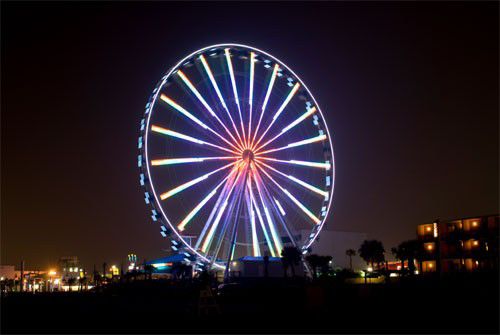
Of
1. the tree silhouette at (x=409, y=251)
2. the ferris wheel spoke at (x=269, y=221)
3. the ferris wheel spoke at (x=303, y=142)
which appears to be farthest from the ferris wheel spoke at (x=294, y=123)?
the tree silhouette at (x=409, y=251)

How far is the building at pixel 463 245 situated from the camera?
57000 mm

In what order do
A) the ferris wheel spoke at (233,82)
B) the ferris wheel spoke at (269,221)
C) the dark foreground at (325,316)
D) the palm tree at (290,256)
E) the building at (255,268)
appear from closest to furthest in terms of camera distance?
the dark foreground at (325,316), the ferris wheel spoke at (233,82), the ferris wheel spoke at (269,221), the palm tree at (290,256), the building at (255,268)

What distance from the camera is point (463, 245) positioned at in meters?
60.4

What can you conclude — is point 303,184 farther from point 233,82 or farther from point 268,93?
point 233,82

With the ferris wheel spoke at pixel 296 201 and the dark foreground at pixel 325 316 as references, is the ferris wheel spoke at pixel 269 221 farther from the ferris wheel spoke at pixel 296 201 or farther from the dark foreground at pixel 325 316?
the dark foreground at pixel 325 316

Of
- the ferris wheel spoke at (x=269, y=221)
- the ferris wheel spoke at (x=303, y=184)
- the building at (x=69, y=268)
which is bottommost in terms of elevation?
the building at (x=69, y=268)

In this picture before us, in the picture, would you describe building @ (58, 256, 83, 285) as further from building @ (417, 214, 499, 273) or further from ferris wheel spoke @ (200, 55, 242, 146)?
ferris wheel spoke @ (200, 55, 242, 146)

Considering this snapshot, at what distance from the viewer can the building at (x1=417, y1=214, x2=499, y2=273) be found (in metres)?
57.0

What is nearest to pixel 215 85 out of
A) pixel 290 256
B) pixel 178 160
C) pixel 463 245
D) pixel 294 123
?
pixel 178 160

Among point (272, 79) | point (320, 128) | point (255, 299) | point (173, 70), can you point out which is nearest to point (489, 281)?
point (255, 299)

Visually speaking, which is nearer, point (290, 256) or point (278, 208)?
point (278, 208)

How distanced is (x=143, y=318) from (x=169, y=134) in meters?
15.7

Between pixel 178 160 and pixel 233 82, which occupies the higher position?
pixel 233 82

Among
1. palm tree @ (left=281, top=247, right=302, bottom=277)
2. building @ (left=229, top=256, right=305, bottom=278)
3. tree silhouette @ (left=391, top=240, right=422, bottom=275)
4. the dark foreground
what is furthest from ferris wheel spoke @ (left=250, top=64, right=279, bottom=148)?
tree silhouette @ (left=391, top=240, right=422, bottom=275)
